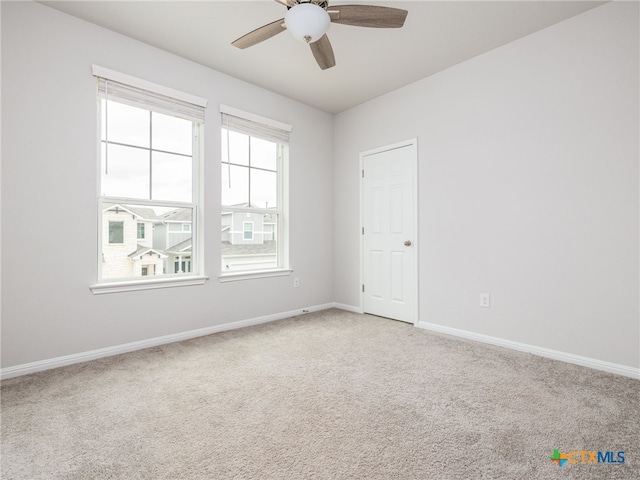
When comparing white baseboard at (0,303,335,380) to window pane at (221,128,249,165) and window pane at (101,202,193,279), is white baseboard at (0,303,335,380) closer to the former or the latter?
window pane at (101,202,193,279)

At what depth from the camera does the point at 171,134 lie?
3.19 m

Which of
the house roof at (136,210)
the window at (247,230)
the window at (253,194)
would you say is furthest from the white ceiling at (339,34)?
the window at (247,230)

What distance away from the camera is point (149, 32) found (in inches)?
108

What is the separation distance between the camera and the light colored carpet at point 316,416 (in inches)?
55.2

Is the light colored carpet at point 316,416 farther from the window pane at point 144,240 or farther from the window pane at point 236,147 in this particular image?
the window pane at point 236,147

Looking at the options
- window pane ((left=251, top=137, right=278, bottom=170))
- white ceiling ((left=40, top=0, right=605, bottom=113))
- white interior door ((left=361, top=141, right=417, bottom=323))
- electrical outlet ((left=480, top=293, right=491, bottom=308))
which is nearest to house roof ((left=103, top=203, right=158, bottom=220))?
window pane ((left=251, top=137, right=278, bottom=170))

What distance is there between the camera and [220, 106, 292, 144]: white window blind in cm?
348

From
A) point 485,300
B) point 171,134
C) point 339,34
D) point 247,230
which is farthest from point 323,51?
point 485,300

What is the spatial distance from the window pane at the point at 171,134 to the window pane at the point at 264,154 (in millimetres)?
742

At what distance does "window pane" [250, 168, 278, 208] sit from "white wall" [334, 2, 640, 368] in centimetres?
166

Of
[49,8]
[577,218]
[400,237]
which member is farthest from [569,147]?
[49,8]

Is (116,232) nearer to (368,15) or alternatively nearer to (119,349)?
(119,349)

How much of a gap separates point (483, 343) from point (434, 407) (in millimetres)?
1418

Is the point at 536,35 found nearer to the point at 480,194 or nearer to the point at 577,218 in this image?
the point at 480,194
